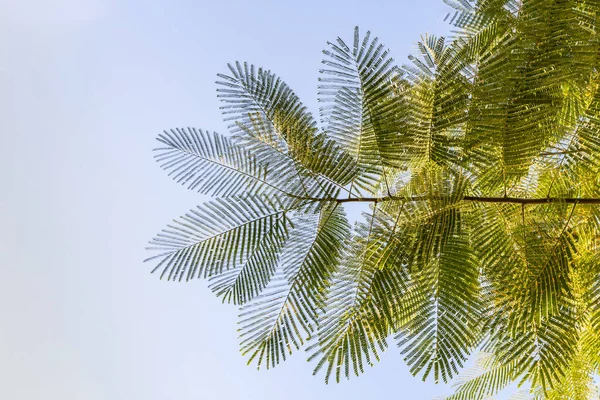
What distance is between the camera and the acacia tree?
67.4 inches

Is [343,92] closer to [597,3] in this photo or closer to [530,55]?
[530,55]

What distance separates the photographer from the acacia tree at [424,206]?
5.62ft

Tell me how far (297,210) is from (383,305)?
454mm

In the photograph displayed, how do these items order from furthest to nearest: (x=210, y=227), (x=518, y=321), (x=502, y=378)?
1. (x=502, y=378)
2. (x=210, y=227)
3. (x=518, y=321)

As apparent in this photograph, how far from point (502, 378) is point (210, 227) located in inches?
→ 77.0

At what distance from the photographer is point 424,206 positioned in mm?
1725

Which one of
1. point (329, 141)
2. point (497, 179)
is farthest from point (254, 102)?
point (497, 179)

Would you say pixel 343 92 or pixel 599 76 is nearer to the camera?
pixel 343 92

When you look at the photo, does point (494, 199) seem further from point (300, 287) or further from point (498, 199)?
point (300, 287)

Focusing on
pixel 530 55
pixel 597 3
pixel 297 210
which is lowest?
pixel 297 210


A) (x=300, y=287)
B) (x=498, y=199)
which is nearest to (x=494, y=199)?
(x=498, y=199)

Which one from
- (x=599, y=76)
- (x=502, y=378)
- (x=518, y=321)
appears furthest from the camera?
(x=502, y=378)

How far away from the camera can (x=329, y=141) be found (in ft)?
5.95

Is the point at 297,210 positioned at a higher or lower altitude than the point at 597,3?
lower
